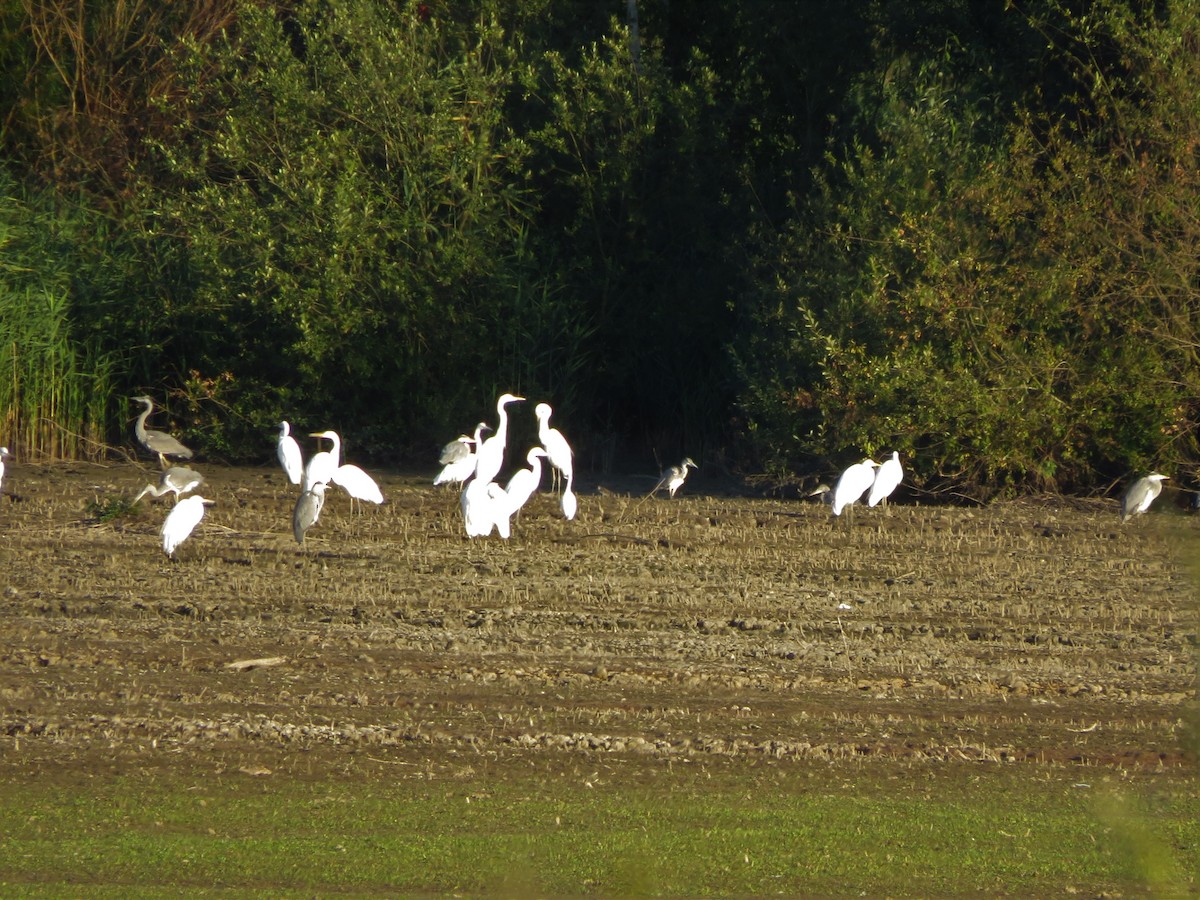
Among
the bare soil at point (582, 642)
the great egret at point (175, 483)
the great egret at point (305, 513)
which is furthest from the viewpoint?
the great egret at point (175, 483)

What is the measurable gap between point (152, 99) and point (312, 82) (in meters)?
2.42

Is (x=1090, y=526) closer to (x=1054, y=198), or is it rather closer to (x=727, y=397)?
(x=1054, y=198)

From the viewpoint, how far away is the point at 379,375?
19219mm

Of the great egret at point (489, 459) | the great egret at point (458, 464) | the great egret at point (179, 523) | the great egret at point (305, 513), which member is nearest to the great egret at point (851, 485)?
the great egret at point (489, 459)

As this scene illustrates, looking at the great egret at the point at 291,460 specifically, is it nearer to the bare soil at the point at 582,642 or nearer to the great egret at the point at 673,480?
the bare soil at the point at 582,642

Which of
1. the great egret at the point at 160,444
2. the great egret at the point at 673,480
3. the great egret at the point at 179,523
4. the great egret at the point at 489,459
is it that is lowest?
the great egret at the point at 179,523

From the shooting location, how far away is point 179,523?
38.5 ft

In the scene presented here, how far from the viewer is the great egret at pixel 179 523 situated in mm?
11688

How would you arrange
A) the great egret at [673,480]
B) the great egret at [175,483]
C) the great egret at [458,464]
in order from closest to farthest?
the great egret at [175,483]
the great egret at [458,464]
the great egret at [673,480]

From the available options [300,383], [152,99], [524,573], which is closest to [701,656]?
[524,573]

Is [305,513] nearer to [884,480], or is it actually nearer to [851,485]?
A: [851,485]

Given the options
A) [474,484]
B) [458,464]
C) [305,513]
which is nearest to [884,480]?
[474,484]

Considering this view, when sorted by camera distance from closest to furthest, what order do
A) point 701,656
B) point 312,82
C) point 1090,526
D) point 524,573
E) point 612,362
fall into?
point 701,656, point 524,573, point 1090,526, point 312,82, point 612,362

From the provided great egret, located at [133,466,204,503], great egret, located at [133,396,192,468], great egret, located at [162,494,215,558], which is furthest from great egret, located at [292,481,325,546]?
great egret, located at [133,396,192,468]
